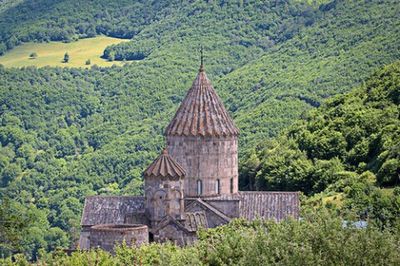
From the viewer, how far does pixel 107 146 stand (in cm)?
13000

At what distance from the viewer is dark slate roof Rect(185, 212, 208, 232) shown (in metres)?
54.8

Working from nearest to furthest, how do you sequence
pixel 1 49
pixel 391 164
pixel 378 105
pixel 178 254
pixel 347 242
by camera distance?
1. pixel 347 242
2. pixel 178 254
3. pixel 391 164
4. pixel 378 105
5. pixel 1 49

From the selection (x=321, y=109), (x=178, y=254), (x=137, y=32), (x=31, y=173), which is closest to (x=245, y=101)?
(x=31, y=173)

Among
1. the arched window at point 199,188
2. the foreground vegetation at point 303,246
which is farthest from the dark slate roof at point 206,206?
the foreground vegetation at point 303,246

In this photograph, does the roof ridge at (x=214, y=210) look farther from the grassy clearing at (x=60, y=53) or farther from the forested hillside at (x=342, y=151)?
the grassy clearing at (x=60, y=53)

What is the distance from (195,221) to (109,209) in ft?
14.7

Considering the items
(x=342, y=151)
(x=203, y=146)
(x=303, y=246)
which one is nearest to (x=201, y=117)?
(x=203, y=146)

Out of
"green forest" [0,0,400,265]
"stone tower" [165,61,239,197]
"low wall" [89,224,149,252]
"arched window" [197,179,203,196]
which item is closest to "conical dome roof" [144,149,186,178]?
"stone tower" [165,61,239,197]

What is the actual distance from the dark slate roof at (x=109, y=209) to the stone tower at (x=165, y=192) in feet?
6.59

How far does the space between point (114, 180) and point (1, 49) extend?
54853 millimetres

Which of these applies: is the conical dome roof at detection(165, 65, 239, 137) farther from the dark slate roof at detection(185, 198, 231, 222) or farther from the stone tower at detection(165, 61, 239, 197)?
the dark slate roof at detection(185, 198, 231, 222)

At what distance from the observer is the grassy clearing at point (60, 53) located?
160 m

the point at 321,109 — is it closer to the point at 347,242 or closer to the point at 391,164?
the point at 391,164

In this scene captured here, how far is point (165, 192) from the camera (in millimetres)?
54656
